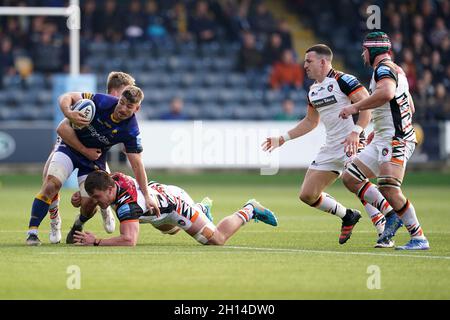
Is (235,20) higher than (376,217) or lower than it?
higher

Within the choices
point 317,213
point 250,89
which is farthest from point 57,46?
point 317,213

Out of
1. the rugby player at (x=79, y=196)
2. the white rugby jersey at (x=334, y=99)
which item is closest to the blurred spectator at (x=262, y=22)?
the white rugby jersey at (x=334, y=99)

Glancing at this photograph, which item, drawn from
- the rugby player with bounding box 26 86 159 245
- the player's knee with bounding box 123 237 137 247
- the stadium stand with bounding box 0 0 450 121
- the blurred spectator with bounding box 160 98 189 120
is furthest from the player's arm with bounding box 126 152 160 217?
the stadium stand with bounding box 0 0 450 121

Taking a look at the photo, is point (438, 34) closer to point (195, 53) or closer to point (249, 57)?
point (249, 57)

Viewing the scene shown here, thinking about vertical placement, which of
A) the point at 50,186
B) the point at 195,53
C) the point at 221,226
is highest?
the point at 195,53

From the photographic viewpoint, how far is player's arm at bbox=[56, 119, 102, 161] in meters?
11.2

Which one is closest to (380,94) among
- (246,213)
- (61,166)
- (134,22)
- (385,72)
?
(385,72)

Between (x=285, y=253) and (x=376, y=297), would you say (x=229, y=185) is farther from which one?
(x=376, y=297)

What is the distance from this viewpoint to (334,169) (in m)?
11.9

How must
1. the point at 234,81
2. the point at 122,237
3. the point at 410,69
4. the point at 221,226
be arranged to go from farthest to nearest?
1. the point at 234,81
2. the point at 410,69
3. the point at 221,226
4. the point at 122,237

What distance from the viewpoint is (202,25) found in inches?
1150

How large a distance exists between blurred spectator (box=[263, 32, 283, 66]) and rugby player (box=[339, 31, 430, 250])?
58.0 feet

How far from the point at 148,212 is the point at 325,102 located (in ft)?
7.88

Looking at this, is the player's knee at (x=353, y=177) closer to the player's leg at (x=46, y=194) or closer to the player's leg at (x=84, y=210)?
the player's leg at (x=84, y=210)
